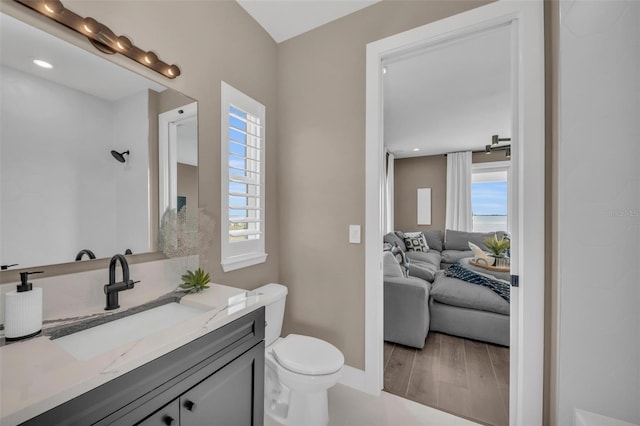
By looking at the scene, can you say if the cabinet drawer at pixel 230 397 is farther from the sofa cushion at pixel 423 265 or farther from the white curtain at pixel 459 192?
the white curtain at pixel 459 192

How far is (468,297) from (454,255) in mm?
2801

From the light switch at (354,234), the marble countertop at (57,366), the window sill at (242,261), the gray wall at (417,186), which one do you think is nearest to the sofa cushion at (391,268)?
the light switch at (354,234)

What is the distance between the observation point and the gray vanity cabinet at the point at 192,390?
66 cm

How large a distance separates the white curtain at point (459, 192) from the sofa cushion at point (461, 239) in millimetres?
339

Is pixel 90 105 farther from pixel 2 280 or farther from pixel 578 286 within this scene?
pixel 578 286

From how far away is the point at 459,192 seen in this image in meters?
5.76

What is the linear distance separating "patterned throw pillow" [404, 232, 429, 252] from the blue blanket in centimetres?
209

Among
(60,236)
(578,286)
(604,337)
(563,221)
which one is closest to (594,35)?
(563,221)

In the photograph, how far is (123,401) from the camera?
708 mm

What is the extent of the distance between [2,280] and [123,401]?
1.96 feet

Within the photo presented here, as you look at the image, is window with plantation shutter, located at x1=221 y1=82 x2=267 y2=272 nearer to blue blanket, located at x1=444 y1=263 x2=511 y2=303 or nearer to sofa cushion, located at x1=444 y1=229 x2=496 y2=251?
blue blanket, located at x1=444 y1=263 x2=511 y2=303

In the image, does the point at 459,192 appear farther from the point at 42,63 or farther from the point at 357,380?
the point at 42,63

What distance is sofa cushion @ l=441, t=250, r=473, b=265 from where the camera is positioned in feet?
16.1

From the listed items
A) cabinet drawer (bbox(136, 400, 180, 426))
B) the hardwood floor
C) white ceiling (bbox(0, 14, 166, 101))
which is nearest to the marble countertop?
cabinet drawer (bbox(136, 400, 180, 426))
